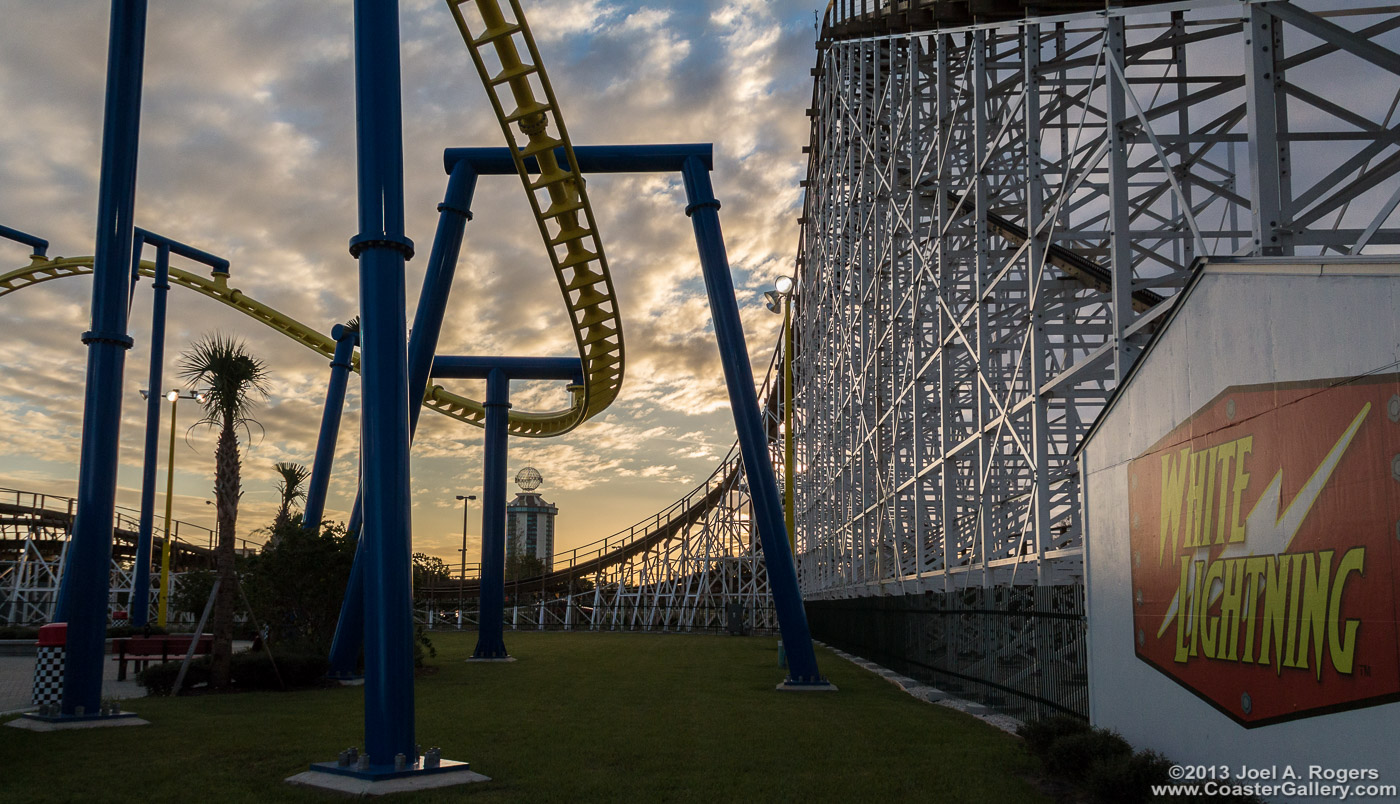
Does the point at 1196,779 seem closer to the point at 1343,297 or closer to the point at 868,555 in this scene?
the point at 1343,297

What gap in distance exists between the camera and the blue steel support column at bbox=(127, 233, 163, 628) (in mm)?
24422

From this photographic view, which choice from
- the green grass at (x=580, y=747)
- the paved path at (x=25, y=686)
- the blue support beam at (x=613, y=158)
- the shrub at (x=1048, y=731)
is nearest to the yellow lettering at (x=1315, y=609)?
the green grass at (x=580, y=747)

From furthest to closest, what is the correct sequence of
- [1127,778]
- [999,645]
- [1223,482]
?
[999,645]
[1127,778]
[1223,482]

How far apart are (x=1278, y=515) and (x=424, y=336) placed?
1332 centimetres

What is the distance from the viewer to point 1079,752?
8258mm

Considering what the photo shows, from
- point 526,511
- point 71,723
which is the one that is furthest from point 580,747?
point 526,511

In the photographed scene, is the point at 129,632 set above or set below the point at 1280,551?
below

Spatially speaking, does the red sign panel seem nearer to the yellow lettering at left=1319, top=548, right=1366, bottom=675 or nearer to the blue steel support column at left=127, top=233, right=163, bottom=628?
the yellow lettering at left=1319, top=548, right=1366, bottom=675

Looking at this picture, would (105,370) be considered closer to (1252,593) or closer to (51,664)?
(51,664)

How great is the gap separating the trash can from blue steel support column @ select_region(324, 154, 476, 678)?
4.47 m

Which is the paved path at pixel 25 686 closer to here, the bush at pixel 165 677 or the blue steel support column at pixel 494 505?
the bush at pixel 165 677

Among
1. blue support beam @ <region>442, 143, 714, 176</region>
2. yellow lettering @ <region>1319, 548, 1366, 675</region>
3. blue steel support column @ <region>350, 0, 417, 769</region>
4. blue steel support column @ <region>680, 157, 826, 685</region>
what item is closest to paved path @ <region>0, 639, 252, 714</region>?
blue steel support column @ <region>350, 0, 417, 769</region>

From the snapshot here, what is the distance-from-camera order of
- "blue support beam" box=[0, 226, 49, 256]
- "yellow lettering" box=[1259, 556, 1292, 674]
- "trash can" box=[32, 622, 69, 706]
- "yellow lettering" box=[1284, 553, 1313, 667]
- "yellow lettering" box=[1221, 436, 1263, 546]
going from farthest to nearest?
"blue support beam" box=[0, 226, 49, 256] < "trash can" box=[32, 622, 69, 706] < "yellow lettering" box=[1221, 436, 1263, 546] < "yellow lettering" box=[1259, 556, 1292, 674] < "yellow lettering" box=[1284, 553, 1313, 667]

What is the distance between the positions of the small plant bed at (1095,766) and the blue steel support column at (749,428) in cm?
700
